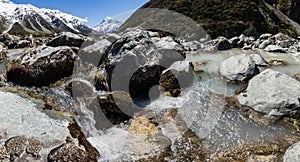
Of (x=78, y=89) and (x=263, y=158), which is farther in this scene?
(x=78, y=89)

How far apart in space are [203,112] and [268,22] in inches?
4074

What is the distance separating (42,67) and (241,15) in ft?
326

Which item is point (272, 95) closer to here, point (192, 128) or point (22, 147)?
point (192, 128)

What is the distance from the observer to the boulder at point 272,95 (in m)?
17.1

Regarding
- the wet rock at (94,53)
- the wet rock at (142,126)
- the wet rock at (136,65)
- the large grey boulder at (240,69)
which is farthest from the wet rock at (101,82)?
the large grey boulder at (240,69)

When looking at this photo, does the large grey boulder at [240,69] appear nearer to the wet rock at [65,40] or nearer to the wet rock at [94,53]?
the wet rock at [94,53]

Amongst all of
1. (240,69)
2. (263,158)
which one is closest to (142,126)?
(263,158)

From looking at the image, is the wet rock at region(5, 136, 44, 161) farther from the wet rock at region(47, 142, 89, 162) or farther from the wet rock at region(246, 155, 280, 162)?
the wet rock at region(246, 155, 280, 162)

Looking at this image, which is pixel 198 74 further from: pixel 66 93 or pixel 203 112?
pixel 66 93

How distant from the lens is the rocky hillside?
96875 mm

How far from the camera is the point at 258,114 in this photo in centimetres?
1727

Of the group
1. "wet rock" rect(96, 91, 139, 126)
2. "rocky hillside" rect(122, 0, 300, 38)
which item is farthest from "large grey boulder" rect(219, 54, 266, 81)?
"rocky hillside" rect(122, 0, 300, 38)

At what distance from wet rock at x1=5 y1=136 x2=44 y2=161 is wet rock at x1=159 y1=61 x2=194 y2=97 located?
36.6 feet

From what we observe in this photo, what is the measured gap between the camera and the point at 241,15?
4247 inches
